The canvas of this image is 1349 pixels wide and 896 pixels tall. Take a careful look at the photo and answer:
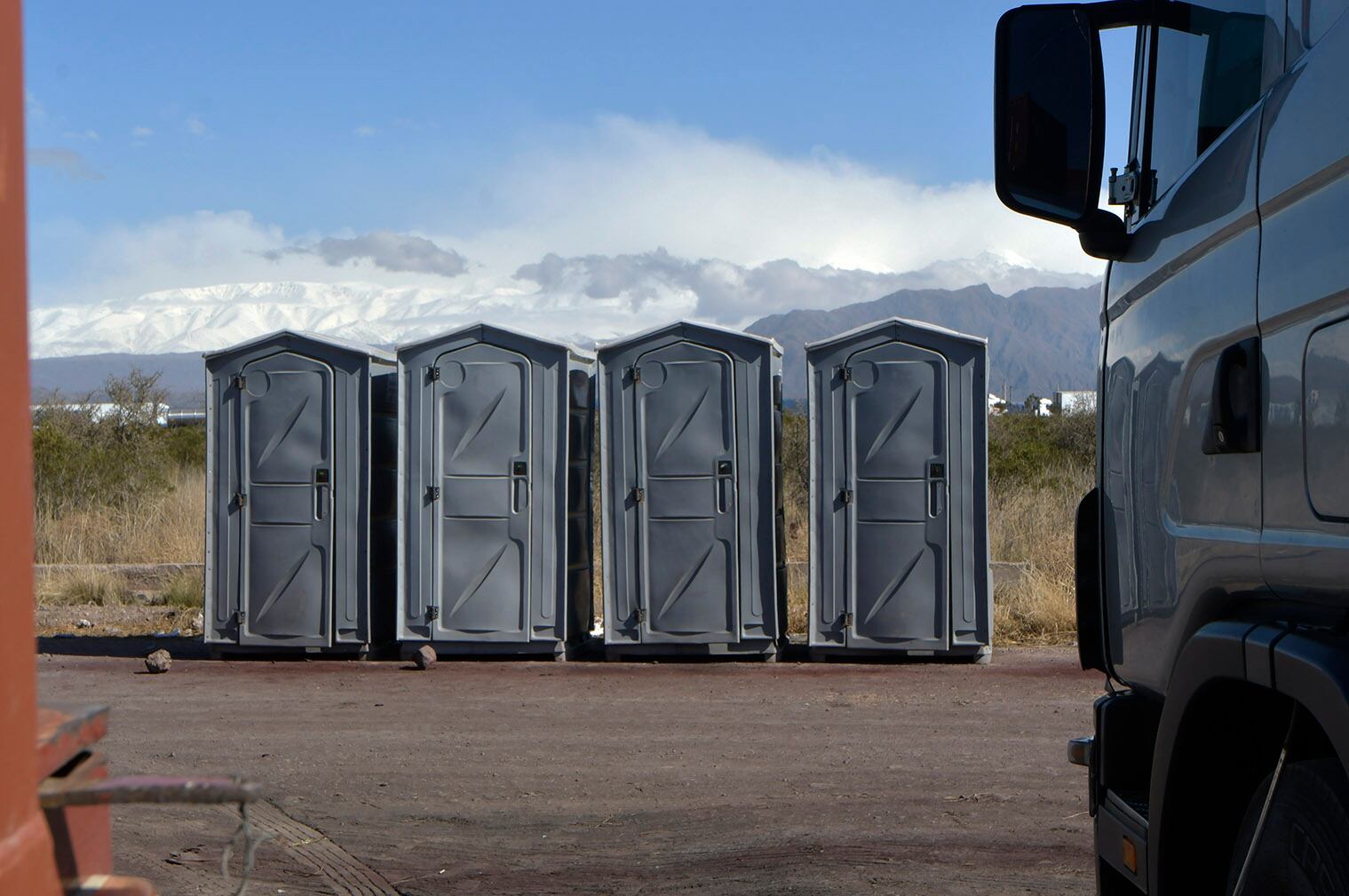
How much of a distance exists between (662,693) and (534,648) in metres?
1.41

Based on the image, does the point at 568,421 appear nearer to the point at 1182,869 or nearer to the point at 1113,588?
the point at 1113,588

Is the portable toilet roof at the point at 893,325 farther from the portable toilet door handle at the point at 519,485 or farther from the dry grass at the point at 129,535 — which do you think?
the dry grass at the point at 129,535

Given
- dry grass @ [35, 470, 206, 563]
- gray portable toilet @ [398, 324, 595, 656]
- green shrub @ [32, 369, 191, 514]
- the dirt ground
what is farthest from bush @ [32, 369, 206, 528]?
the dirt ground

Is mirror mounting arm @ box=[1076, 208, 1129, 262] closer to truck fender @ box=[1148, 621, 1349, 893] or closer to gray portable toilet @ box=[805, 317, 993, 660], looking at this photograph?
truck fender @ box=[1148, 621, 1349, 893]

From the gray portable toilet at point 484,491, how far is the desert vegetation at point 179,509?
7.77 ft

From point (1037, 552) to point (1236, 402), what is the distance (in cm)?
1070

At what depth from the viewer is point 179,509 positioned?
47.9 feet

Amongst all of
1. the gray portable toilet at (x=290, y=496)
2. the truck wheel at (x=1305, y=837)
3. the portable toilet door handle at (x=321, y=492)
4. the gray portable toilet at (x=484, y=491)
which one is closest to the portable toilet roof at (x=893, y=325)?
the gray portable toilet at (x=484, y=491)

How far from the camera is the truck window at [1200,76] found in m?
2.33

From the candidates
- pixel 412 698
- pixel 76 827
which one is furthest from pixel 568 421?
pixel 76 827

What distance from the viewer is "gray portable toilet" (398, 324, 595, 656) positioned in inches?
364

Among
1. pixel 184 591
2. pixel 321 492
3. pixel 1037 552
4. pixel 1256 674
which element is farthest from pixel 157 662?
pixel 1256 674

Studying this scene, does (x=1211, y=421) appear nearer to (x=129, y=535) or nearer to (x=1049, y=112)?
(x=1049, y=112)

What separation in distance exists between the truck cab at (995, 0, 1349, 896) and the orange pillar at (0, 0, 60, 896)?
1.47m
